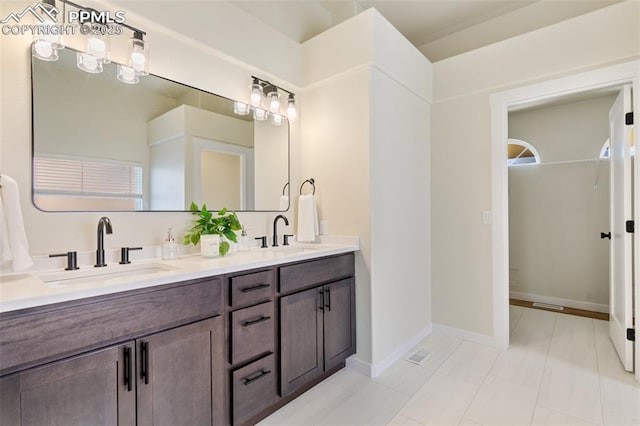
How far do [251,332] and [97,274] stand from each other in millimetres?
791

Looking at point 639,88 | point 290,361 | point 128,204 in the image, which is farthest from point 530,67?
point 128,204

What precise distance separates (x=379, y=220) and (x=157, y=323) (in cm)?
158

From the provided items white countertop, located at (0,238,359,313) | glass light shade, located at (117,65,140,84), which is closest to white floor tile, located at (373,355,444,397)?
white countertop, located at (0,238,359,313)

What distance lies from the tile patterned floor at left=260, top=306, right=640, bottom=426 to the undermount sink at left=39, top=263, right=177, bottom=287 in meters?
1.06

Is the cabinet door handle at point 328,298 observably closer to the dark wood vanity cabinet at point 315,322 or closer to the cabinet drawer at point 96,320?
the dark wood vanity cabinet at point 315,322

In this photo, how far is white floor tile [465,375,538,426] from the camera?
5.77 feet

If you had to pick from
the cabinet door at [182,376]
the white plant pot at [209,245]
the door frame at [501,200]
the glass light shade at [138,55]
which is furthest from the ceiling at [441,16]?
the cabinet door at [182,376]

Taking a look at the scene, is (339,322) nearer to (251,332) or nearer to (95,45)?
(251,332)

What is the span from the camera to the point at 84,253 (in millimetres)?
1574

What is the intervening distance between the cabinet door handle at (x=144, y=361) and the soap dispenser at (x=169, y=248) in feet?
2.14

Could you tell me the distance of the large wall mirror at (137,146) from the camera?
5.00 feet

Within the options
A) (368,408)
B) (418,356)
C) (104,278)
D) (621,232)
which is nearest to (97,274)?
(104,278)

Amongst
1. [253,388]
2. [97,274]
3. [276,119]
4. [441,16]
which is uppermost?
[441,16]

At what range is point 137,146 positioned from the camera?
1.80 m
